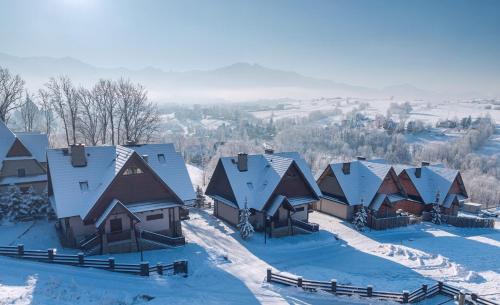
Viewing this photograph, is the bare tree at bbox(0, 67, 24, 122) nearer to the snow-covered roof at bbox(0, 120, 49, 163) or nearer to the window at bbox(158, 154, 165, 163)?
the snow-covered roof at bbox(0, 120, 49, 163)

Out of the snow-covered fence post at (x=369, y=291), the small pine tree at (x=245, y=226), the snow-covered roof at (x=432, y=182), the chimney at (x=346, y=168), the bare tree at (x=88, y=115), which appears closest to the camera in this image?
the snow-covered fence post at (x=369, y=291)

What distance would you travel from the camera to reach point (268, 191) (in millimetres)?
32719

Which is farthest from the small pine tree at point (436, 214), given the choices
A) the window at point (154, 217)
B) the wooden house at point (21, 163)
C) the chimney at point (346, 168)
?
the wooden house at point (21, 163)

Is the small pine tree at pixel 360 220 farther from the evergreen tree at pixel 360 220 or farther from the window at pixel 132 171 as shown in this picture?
the window at pixel 132 171

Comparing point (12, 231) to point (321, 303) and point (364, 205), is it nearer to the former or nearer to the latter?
point (321, 303)

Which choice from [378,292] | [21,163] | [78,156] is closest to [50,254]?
[78,156]

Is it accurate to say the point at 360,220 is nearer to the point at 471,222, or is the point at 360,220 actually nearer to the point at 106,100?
the point at 471,222

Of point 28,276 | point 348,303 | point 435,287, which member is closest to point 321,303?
point 348,303

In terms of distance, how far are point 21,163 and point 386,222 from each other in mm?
41701

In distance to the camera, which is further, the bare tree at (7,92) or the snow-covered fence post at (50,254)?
the bare tree at (7,92)

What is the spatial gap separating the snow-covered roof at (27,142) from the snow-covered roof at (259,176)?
22.2 m

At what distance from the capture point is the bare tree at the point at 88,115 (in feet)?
176

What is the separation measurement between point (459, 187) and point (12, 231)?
53.3 meters

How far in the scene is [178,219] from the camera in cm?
2869
